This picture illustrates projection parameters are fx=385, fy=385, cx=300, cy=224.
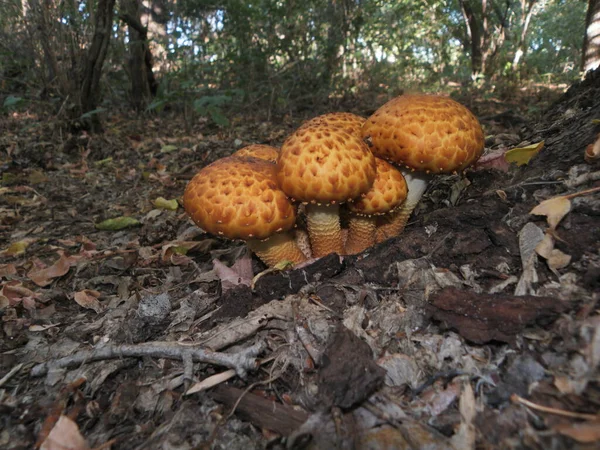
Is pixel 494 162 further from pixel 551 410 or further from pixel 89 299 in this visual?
pixel 89 299

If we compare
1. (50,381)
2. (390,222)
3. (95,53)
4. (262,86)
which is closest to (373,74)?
(262,86)

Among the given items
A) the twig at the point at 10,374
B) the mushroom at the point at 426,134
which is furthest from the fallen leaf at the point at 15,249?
the mushroom at the point at 426,134

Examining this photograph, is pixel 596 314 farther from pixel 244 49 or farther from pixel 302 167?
pixel 244 49

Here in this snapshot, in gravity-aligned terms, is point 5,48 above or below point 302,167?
above

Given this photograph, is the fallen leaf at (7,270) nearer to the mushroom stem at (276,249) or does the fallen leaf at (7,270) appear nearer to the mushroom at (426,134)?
the mushroom stem at (276,249)

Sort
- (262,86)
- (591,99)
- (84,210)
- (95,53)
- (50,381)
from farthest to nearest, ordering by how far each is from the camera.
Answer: (262,86), (95,53), (84,210), (591,99), (50,381)

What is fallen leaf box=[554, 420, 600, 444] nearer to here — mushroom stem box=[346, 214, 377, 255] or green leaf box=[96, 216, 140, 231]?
mushroom stem box=[346, 214, 377, 255]
